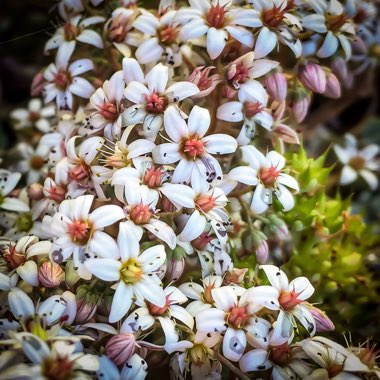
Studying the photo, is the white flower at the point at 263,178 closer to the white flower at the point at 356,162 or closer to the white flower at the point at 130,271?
the white flower at the point at 130,271

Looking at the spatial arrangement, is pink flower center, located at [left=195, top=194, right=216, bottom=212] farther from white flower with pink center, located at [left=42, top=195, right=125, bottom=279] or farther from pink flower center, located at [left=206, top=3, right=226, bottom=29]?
pink flower center, located at [left=206, top=3, right=226, bottom=29]

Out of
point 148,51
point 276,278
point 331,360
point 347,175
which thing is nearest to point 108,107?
point 148,51

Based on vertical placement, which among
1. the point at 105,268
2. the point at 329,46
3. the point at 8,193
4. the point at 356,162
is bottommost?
the point at 356,162

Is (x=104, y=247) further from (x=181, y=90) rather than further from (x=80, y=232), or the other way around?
(x=181, y=90)

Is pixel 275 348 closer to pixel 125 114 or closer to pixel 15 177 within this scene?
pixel 125 114

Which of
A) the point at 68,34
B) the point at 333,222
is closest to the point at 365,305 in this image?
the point at 333,222

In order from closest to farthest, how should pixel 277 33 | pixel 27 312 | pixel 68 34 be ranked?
pixel 27 312 → pixel 277 33 → pixel 68 34

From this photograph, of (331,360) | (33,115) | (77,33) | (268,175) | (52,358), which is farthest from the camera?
(33,115)

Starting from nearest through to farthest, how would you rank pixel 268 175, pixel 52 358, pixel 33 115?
pixel 52 358 < pixel 268 175 < pixel 33 115
